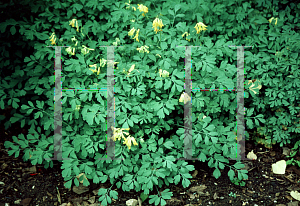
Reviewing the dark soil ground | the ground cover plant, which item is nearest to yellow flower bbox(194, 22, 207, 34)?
the ground cover plant

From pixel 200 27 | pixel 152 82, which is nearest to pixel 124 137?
pixel 152 82

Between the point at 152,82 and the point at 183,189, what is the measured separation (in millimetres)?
1216

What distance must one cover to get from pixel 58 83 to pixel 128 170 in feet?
3.80

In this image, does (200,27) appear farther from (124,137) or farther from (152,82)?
(124,137)

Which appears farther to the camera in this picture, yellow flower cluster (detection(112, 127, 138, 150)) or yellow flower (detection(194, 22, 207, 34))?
yellow flower (detection(194, 22, 207, 34))

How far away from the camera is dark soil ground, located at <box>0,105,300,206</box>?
2717 millimetres

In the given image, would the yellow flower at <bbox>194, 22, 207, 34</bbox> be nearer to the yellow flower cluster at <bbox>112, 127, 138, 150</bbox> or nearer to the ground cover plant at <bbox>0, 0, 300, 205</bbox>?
the ground cover plant at <bbox>0, 0, 300, 205</bbox>

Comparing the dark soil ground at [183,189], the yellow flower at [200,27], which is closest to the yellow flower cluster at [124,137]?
the dark soil ground at [183,189]

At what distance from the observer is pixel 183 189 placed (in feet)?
9.34

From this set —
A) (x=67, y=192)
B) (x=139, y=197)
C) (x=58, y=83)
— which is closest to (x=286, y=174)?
(x=139, y=197)

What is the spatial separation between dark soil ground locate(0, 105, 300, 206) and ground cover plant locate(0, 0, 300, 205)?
0.69 feet

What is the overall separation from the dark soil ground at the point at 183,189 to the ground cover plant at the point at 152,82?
0.21 meters

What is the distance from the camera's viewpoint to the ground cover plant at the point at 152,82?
256 centimetres

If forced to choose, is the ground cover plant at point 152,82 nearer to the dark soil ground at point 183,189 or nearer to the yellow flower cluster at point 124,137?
the yellow flower cluster at point 124,137
